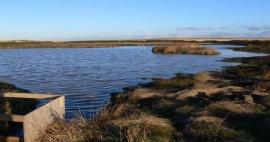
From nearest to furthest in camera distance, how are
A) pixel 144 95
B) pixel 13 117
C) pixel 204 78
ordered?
pixel 13 117 → pixel 144 95 → pixel 204 78

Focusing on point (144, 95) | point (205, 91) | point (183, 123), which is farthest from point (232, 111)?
point (144, 95)

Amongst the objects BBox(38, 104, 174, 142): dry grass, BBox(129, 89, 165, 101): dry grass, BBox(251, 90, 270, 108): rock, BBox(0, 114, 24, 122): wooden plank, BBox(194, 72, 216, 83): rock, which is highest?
BBox(0, 114, 24, 122): wooden plank

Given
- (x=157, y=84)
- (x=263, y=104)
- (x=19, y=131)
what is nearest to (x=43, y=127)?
(x=19, y=131)

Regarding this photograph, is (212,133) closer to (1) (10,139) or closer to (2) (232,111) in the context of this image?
(2) (232,111)

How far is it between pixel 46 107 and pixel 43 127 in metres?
0.50

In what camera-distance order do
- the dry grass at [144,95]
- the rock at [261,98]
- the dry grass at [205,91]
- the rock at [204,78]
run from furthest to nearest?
the rock at [204,78] → the dry grass at [144,95] → the dry grass at [205,91] → the rock at [261,98]

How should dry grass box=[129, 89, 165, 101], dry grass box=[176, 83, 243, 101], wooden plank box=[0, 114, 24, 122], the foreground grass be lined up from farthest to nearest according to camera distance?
dry grass box=[129, 89, 165, 101] < dry grass box=[176, 83, 243, 101] < the foreground grass < wooden plank box=[0, 114, 24, 122]

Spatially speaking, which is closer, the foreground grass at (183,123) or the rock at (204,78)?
the foreground grass at (183,123)

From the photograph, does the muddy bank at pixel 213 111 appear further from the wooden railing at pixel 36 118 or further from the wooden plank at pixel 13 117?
the wooden plank at pixel 13 117

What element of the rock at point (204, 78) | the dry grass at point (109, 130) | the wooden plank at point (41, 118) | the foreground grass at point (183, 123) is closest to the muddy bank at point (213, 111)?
the foreground grass at point (183, 123)

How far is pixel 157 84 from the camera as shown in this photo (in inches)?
816

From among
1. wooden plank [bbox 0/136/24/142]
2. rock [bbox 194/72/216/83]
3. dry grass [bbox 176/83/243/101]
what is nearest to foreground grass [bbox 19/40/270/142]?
dry grass [bbox 176/83/243/101]

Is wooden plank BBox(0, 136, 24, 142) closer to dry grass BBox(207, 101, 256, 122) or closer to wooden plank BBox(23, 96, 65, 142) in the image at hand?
wooden plank BBox(23, 96, 65, 142)

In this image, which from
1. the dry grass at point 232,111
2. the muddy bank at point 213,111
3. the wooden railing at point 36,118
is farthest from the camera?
the dry grass at point 232,111
